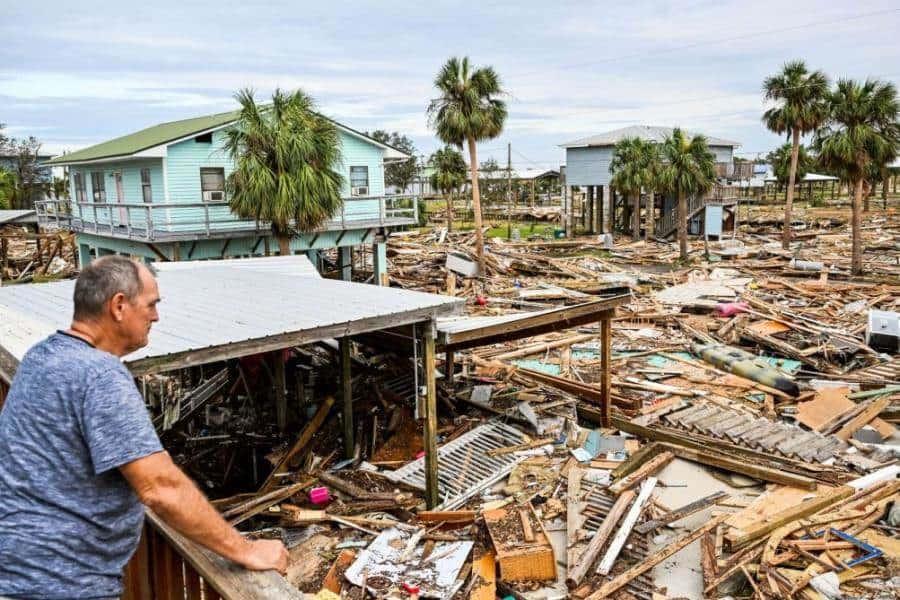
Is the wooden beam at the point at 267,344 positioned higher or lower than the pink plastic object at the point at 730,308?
higher

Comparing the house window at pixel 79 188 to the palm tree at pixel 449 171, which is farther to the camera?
the palm tree at pixel 449 171

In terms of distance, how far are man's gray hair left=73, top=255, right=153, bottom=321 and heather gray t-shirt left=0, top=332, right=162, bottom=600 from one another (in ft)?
0.35

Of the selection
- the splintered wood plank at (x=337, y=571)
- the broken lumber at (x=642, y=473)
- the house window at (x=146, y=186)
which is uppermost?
the house window at (x=146, y=186)

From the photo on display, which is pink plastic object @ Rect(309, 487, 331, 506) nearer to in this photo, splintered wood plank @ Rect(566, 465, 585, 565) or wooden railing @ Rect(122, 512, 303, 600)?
splintered wood plank @ Rect(566, 465, 585, 565)

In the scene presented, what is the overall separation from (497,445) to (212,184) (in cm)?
1738

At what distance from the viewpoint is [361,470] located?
10.9 m

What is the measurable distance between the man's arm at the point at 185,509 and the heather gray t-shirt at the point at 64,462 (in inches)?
1.8

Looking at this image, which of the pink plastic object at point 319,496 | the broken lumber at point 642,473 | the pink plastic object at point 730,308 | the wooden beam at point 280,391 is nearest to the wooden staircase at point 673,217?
the pink plastic object at point 730,308

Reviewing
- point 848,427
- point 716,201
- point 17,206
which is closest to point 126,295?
point 848,427

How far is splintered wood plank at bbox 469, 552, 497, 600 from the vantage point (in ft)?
25.1

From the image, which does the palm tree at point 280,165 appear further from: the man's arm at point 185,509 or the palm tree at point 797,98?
the palm tree at point 797,98

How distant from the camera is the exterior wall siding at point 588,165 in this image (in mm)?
49531

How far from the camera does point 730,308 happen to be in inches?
872

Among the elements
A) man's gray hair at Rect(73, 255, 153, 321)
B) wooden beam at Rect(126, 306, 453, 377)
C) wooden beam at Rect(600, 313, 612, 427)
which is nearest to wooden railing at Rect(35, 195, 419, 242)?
wooden beam at Rect(600, 313, 612, 427)
